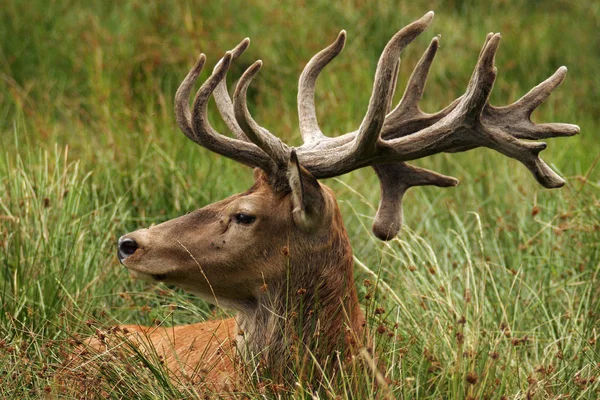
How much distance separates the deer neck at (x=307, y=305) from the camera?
4281 millimetres

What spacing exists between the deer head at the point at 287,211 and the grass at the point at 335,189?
23 centimetres

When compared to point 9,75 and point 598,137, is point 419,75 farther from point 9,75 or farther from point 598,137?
point 9,75

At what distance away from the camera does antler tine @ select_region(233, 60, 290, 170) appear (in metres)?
4.09

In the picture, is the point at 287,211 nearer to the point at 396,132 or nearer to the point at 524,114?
the point at 396,132

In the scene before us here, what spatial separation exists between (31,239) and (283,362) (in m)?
1.56

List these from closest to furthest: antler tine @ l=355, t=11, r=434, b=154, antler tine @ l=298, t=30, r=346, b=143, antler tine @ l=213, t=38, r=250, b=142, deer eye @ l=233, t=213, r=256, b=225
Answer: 1. antler tine @ l=355, t=11, r=434, b=154
2. deer eye @ l=233, t=213, r=256, b=225
3. antler tine @ l=213, t=38, r=250, b=142
4. antler tine @ l=298, t=30, r=346, b=143

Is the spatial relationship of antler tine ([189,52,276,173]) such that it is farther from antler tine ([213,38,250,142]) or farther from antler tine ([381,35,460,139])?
antler tine ([381,35,460,139])

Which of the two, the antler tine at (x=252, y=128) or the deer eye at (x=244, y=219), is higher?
the antler tine at (x=252, y=128)

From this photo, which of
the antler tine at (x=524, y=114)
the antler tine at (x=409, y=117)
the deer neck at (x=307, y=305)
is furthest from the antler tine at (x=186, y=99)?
the antler tine at (x=524, y=114)

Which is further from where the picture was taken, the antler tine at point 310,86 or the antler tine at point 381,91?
the antler tine at point 310,86

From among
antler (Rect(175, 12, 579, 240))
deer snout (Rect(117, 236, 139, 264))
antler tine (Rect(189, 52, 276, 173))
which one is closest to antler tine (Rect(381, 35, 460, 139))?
antler (Rect(175, 12, 579, 240))

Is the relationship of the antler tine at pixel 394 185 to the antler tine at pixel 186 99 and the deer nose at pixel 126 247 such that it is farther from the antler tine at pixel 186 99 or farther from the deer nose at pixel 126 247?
the deer nose at pixel 126 247

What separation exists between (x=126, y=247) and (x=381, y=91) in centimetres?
112

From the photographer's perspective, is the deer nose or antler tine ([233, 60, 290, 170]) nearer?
antler tine ([233, 60, 290, 170])
